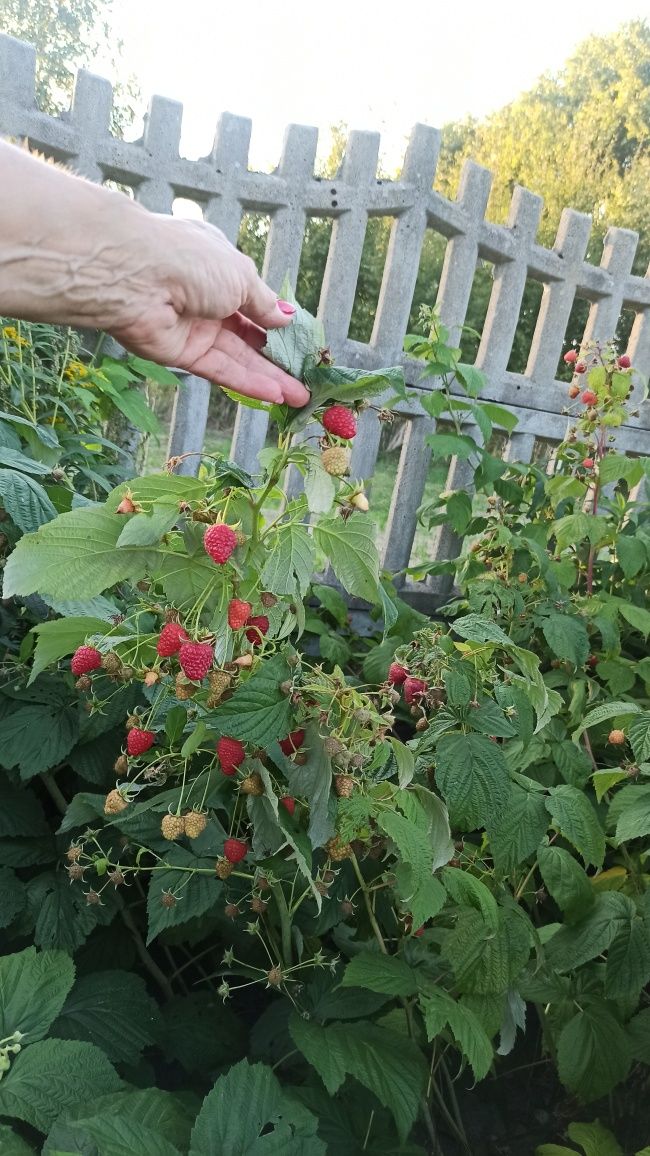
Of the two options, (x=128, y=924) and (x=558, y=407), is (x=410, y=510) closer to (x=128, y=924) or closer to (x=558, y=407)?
(x=558, y=407)

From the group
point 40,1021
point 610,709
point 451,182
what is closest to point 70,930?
point 40,1021

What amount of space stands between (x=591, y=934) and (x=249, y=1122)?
0.62 metres

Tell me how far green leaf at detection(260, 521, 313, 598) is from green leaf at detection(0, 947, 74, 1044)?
598 millimetres


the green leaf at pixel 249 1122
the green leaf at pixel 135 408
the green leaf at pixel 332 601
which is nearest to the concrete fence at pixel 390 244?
the green leaf at pixel 135 408

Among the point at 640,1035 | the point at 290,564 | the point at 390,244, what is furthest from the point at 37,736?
the point at 390,244

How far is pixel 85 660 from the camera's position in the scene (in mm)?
978

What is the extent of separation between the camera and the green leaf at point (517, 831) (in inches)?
48.5

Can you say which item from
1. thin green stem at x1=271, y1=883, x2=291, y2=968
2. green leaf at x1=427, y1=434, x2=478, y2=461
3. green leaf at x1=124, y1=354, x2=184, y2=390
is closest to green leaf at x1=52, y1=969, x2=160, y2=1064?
thin green stem at x1=271, y1=883, x2=291, y2=968

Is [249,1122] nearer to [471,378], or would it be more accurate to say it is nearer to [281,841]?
[281,841]

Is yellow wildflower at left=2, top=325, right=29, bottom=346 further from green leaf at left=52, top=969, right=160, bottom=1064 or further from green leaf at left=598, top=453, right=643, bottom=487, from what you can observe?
green leaf at left=598, top=453, right=643, bottom=487

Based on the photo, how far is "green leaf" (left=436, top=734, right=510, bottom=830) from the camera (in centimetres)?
111

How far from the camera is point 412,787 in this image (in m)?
1.13

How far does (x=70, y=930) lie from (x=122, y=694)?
37cm

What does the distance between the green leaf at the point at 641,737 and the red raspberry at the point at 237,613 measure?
718 millimetres
